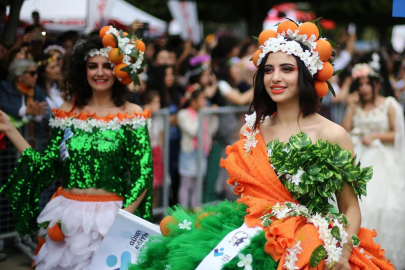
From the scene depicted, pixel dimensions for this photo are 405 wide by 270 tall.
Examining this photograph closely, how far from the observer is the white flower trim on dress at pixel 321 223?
117 inches

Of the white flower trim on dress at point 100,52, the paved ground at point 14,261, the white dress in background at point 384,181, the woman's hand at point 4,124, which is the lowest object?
the paved ground at point 14,261

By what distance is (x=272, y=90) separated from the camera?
11.2 ft

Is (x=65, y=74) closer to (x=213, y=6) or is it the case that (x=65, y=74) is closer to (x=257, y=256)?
(x=257, y=256)

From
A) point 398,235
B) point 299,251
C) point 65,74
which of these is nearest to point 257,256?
point 299,251

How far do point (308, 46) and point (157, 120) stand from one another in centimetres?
366

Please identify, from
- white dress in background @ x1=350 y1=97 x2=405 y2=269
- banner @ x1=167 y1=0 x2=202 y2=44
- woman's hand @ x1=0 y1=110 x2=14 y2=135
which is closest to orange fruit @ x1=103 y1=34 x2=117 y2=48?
woman's hand @ x1=0 y1=110 x2=14 y2=135

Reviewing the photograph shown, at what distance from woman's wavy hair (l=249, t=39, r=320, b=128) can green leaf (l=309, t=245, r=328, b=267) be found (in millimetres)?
904

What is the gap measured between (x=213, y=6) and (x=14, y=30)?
28717 mm

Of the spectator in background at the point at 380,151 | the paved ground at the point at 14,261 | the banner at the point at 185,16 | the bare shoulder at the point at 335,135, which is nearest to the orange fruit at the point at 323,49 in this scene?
the bare shoulder at the point at 335,135

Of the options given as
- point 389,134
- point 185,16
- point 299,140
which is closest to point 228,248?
point 299,140

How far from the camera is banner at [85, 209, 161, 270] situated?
142 inches

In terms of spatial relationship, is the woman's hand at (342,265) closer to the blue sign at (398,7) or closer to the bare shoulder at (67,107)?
the blue sign at (398,7)

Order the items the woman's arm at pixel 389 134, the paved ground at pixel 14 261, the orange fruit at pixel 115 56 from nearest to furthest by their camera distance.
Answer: the orange fruit at pixel 115 56 → the paved ground at pixel 14 261 → the woman's arm at pixel 389 134

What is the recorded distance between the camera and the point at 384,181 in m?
6.40
